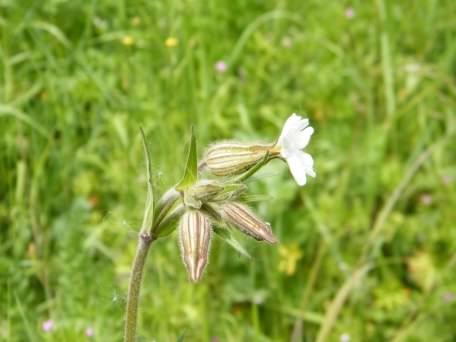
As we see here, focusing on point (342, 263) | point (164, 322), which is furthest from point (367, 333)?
point (164, 322)

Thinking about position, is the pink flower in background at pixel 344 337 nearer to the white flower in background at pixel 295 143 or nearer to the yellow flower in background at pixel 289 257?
the yellow flower in background at pixel 289 257

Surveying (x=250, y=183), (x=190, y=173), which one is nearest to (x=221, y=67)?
(x=250, y=183)

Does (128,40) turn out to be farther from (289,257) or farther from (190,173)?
(190,173)

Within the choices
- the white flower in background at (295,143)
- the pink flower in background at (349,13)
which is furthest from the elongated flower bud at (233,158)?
the pink flower in background at (349,13)

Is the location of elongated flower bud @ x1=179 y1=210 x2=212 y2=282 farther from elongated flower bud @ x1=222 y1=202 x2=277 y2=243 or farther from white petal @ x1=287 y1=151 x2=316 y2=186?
white petal @ x1=287 y1=151 x2=316 y2=186

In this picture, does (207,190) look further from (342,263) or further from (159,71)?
(159,71)
